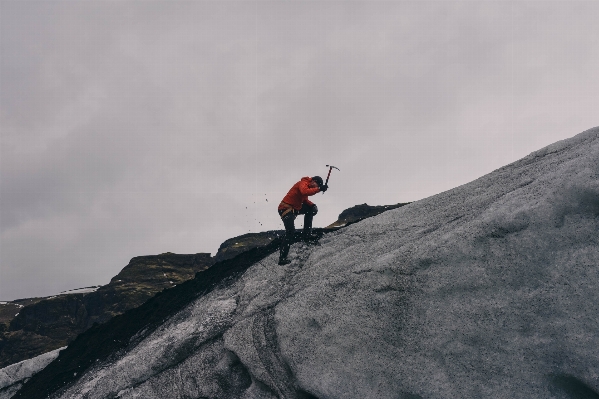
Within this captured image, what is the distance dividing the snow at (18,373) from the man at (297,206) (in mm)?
13379

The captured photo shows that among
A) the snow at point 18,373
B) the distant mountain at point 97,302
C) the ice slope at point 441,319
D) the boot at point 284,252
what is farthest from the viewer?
the distant mountain at point 97,302

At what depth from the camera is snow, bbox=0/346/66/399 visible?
1941 centimetres

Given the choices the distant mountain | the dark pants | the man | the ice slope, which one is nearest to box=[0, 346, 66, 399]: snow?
the ice slope

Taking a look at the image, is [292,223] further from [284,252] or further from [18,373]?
[18,373]

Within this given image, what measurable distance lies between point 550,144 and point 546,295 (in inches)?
373

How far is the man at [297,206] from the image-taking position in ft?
57.1

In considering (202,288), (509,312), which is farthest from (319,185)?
(509,312)

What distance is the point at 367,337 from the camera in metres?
11.7

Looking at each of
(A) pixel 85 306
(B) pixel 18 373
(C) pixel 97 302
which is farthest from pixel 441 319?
(A) pixel 85 306

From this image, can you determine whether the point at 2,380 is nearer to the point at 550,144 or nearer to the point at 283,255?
the point at 283,255

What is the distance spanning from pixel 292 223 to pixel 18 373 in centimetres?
1548

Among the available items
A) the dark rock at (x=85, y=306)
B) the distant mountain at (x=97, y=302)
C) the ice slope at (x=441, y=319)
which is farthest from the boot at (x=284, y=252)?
the dark rock at (x=85, y=306)

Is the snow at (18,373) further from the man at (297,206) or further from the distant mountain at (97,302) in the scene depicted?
the distant mountain at (97,302)

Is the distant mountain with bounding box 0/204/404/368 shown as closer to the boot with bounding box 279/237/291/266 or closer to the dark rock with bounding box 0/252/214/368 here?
the dark rock with bounding box 0/252/214/368
